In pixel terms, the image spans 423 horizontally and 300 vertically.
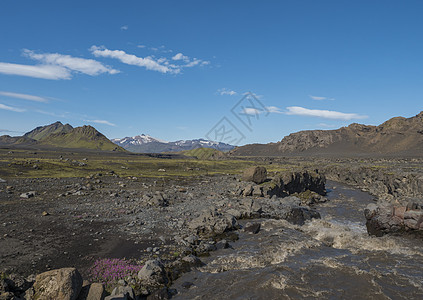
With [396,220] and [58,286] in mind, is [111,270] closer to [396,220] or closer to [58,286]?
[58,286]

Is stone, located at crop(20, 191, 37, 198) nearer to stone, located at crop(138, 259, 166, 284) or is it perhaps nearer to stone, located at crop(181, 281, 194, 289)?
stone, located at crop(138, 259, 166, 284)

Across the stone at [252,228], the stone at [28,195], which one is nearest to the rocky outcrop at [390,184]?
the stone at [252,228]

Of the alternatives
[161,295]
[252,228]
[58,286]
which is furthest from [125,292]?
[252,228]

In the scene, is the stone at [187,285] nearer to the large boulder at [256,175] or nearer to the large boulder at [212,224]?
the large boulder at [212,224]

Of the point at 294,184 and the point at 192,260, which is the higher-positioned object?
the point at 294,184

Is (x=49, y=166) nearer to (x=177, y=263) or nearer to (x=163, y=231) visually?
(x=163, y=231)

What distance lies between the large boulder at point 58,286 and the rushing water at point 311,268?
7.61 m

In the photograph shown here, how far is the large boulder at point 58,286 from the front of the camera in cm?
1326

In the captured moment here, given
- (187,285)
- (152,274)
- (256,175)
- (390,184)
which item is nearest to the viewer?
(152,274)

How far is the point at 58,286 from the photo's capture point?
1336 cm

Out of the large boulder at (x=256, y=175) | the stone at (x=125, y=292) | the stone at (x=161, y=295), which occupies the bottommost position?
the stone at (x=161, y=295)

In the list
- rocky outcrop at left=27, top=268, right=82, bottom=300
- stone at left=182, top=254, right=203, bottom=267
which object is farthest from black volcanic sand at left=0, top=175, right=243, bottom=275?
rocky outcrop at left=27, top=268, right=82, bottom=300

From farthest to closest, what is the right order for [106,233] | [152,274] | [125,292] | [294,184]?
[294,184], [106,233], [152,274], [125,292]

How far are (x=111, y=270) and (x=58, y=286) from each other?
695cm
